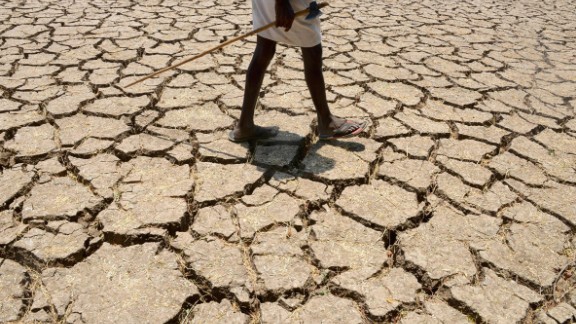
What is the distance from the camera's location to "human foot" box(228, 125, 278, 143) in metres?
2.09

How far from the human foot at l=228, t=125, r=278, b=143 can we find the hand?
0.58 m

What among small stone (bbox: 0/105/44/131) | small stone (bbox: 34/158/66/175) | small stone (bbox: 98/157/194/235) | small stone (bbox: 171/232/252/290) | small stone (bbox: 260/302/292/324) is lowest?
small stone (bbox: 260/302/292/324)

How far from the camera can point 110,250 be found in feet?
4.91

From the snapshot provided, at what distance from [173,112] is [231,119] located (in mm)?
320

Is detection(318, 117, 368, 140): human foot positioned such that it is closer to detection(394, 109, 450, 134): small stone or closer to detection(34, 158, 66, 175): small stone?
detection(394, 109, 450, 134): small stone

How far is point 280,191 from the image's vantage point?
1.82 metres

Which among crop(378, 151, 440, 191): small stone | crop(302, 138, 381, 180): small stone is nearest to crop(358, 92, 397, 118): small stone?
crop(302, 138, 381, 180): small stone

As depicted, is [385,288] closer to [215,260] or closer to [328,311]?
[328,311]

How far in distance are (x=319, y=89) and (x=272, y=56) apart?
0.25 meters

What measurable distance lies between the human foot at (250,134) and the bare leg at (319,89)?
0.25 meters

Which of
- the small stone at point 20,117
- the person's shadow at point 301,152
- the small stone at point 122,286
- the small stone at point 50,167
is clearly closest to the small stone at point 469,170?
the person's shadow at point 301,152

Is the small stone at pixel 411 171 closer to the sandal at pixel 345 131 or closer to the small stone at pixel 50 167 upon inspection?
the sandal at pixel 345 131

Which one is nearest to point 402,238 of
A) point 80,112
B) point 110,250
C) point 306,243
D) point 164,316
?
point 306,243

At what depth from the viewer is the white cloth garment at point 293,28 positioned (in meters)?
1.76
